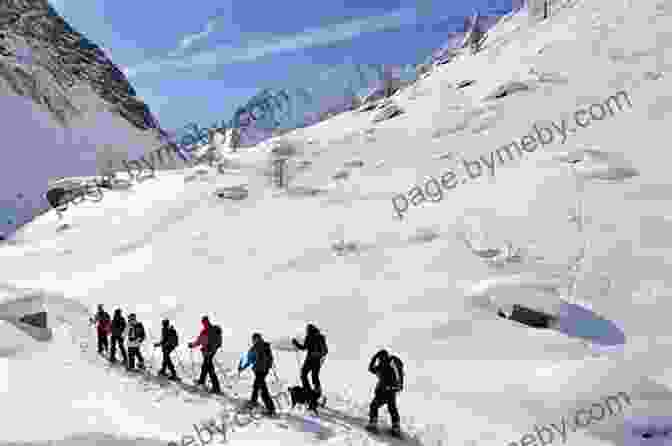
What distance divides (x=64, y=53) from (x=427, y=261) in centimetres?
11739

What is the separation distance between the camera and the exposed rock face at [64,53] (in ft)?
327

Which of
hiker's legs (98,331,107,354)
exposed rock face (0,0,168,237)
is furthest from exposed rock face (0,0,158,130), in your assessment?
hiker's legs (98,331,107,354)

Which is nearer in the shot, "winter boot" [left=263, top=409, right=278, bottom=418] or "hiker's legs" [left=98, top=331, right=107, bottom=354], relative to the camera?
"winter boot" [left=263, top=409, right=278, bottom=418]

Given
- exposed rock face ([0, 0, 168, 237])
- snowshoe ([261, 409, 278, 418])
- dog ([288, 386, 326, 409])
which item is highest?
exposed rock face ([0, 0, 168, 237])

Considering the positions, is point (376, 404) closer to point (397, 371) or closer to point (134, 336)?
point (397, 371)

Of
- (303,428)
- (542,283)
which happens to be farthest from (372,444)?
(542,283)

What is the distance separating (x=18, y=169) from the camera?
71312 mm

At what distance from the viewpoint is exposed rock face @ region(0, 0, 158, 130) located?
99688 mm

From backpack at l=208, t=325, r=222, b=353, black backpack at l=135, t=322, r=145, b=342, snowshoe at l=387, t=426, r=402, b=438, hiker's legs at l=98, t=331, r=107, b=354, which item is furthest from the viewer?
hiker's legs at l=98, t=331, r=107, b=354

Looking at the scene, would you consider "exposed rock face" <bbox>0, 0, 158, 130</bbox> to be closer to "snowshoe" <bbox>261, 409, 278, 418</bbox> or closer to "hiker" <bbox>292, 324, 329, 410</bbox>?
"hiker" <bbox>292, 324, 329, 410</bbox>

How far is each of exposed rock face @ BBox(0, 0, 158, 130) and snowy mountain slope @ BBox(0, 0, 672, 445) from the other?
75.5 metres

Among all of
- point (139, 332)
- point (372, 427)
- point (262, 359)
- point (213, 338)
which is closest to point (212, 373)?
point (213, 338)

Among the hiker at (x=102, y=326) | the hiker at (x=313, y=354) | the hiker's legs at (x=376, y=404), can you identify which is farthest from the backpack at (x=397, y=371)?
the hiker at (x=102, y=326)

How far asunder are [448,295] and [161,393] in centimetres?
858
